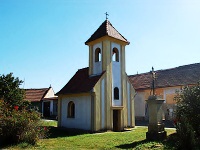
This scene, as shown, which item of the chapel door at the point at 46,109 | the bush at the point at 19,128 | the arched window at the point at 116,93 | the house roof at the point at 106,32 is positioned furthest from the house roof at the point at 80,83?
the chapel door at the point at 46,109

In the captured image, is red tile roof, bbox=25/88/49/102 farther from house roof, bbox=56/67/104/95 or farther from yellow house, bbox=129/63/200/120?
house roof, bbox=56/67/104/95

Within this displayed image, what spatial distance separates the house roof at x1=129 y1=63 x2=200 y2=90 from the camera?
27.9m

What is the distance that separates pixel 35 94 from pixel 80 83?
24.6 metres

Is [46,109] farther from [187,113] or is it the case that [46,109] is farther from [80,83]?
[187,113]

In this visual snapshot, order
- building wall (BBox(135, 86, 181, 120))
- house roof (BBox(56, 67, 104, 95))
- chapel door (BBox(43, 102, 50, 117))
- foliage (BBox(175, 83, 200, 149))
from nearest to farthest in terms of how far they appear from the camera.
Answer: foliage (BBox(175, 83, 200, 149)) → house roof (BBox(56, 67, 104, 95)) → building wall (BBox(135, 86, 181, 120)) → chapel door (BBox(43, 102, 50, 117))

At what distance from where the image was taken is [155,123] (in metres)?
13.0

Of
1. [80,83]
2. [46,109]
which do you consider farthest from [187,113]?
[46,109]

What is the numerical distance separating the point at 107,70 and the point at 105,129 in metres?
4.89

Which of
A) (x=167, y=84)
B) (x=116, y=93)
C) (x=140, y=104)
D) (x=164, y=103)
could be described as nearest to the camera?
(x=116, y=93)

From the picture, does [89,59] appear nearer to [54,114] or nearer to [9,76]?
[9,76]

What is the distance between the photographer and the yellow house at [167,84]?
27.7 m

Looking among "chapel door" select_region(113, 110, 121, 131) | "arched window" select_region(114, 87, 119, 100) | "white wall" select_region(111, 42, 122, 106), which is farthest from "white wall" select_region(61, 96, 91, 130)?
"chapel door" select_region(113, 110, 121, 131)

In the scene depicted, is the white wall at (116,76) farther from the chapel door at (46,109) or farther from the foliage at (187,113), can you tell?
the chapel door at (46,109)

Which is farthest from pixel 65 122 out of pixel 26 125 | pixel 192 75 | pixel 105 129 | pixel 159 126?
pixel 192 75
